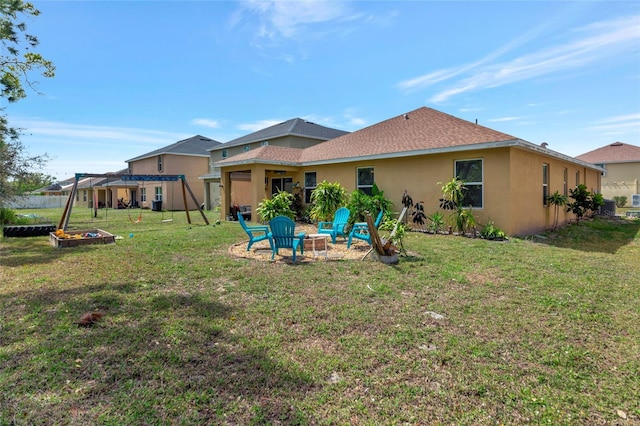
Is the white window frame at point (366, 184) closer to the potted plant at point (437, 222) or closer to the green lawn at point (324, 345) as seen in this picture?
the potted plant at point (437, 222)

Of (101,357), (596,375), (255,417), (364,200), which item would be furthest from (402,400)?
(364,200)

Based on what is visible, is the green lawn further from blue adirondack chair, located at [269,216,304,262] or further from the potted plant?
the potted plant

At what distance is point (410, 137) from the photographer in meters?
13.3

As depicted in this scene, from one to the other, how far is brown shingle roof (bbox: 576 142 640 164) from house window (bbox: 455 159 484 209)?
81.7 ft

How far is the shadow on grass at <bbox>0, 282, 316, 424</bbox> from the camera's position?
2432 mm

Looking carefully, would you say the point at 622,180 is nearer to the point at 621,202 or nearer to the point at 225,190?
the point at 621,202

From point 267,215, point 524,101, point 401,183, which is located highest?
point 524,101

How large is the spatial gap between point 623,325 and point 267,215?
34.8ft

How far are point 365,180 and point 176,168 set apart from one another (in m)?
23.0

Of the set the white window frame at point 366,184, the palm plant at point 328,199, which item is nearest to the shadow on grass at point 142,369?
the palm plant at point 328,199

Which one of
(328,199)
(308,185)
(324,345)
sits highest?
(308,185)

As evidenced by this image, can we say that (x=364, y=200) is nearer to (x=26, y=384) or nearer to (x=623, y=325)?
(x=623, y=325)

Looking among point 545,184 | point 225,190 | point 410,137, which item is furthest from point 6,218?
point 545,184

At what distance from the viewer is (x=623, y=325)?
153 inches
